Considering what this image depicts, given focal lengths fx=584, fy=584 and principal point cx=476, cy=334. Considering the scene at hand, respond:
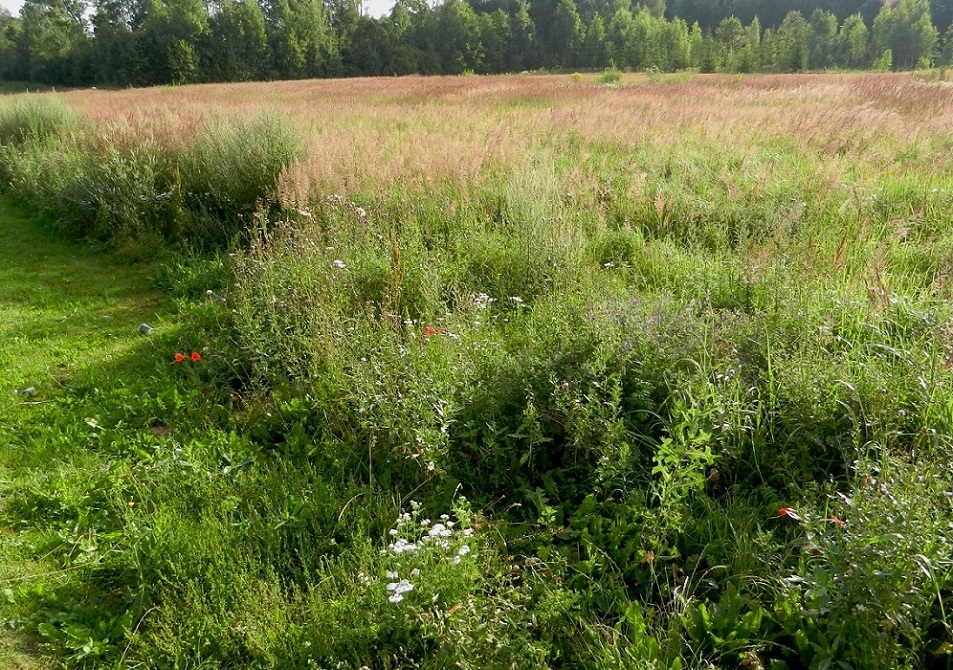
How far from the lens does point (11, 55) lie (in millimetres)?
58188

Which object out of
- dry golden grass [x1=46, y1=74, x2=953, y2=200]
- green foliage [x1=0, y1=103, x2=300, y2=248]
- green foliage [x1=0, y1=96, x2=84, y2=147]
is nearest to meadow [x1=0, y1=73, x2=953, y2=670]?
dry golden grass [x1=46, y1=74, x2=953, y2=200]

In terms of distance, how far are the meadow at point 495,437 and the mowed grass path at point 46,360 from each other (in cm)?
2

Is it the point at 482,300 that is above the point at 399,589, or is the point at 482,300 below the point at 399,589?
above

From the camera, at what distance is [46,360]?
14.7 ft

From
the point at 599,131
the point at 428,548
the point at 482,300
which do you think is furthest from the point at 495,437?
the point at 599,131

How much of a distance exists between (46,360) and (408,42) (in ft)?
198

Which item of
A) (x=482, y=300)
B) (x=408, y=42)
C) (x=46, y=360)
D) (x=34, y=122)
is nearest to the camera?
(x=482, y=300)

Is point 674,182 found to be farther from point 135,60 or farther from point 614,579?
point 135,60

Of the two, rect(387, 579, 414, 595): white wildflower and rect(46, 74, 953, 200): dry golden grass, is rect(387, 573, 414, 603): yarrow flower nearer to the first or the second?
rect(387, 579, 414, 595): white wildflower

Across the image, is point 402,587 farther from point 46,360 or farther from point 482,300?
point 46,360

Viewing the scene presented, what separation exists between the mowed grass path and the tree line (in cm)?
4224

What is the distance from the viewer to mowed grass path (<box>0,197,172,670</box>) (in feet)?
8.66

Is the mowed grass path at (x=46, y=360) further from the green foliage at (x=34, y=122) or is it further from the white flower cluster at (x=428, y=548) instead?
the green foliage at (x=34, y=122)

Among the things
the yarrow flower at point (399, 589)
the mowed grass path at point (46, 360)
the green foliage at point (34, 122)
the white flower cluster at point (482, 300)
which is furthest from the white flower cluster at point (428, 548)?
the green foliage at point (34, 122)
